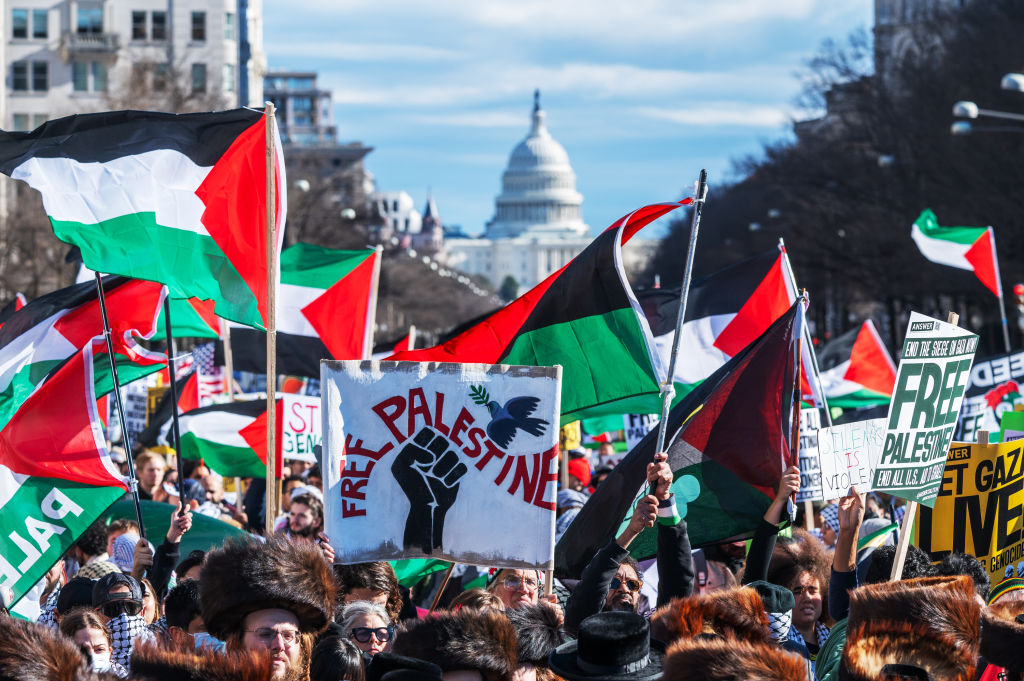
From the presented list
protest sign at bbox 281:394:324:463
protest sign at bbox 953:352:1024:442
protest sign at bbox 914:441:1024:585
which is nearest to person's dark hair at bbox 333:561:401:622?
protest sign at bbox 914:441:1024:585

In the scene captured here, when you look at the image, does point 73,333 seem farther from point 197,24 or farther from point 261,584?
point 197,24

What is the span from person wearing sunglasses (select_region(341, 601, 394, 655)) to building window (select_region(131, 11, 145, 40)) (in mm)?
75678

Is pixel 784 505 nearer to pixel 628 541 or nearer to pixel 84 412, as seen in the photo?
pixel 628 541

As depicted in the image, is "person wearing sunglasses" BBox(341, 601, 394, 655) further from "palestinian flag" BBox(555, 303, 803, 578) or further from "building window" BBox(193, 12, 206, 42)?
"building window" BBox(193, 12, 206, 42)

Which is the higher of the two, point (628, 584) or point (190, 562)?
point (628, 584)

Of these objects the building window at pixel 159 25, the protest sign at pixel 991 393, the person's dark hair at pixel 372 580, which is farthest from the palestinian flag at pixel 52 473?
the building window at pixel 159 25

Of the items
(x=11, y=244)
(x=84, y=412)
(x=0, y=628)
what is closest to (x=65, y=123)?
(x=84, y=412)

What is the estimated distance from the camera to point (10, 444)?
8297 mm

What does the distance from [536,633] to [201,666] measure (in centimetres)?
134

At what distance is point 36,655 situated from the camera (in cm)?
416

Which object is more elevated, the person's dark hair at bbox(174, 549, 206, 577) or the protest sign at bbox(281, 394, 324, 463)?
the person's dark hair at bbox(174, 549, 206, 577)

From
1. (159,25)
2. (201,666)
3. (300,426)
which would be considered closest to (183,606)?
(201,666)

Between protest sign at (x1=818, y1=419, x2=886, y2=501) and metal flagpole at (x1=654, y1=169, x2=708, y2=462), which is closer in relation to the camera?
metal flagpole at (x1=654, y1=169, x2=708, y2=462)

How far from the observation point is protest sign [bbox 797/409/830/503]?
8.91m
